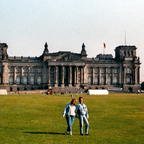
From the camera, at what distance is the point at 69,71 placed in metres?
132

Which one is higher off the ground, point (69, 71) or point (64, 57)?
point (64, 57)

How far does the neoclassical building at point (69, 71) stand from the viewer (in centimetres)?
13150

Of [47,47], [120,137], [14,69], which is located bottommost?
[120,137]

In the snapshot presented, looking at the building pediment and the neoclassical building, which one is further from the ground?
the building pediment

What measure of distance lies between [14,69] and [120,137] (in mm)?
116128

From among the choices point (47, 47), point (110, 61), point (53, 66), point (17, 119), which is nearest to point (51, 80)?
point (53, 66)

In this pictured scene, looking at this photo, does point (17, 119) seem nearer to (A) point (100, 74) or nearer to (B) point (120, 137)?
(B) point (120, 137)

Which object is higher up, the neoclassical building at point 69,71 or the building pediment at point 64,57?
the building pediment at point 64,57

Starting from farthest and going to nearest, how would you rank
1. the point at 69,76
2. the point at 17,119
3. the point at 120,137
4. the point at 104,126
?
the point at 69,76 → the point at 17,119 → the point at 104,126 → the point at 120,137

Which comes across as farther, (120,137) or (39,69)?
(39,69)

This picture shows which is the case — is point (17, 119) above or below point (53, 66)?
below

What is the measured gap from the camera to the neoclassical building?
131500 millimetres

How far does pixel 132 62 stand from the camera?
5458 inches

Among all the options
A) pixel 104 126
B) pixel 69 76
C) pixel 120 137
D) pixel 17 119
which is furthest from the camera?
pixel 69 76
